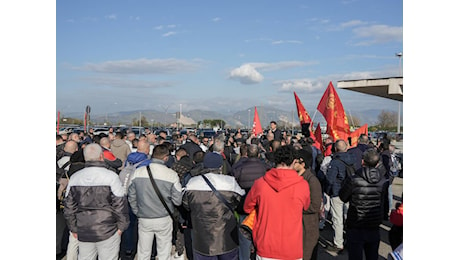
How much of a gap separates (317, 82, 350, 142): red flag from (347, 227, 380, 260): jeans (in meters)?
6.00

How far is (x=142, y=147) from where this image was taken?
6543 mm

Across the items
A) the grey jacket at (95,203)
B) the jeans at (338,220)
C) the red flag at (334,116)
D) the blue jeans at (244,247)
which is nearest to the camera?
the grey jacket at (95,203)

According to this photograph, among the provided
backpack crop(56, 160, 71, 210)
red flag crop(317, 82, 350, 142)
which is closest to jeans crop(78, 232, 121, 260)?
backpack crop(56, 160, 71, 210)

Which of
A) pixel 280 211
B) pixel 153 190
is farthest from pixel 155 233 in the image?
pixel 280 211

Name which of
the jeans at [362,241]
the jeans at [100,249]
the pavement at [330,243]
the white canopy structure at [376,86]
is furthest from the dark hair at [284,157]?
the white canopy structure at [376,86]

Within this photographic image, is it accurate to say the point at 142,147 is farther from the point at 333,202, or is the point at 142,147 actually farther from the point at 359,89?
the point at 359,89

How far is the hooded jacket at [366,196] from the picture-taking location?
16.8 feet

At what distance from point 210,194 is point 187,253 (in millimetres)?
2982

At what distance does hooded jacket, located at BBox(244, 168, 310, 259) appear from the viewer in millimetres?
3955

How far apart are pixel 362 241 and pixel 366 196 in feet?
2.02

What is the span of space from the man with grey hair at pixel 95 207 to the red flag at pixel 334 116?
7.53 metres

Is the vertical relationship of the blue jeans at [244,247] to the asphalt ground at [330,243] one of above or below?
above

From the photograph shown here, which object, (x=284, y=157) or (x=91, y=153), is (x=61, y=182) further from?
(x=284, y=157)

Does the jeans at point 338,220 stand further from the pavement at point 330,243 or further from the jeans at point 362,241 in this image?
the jeans at point 362,241
